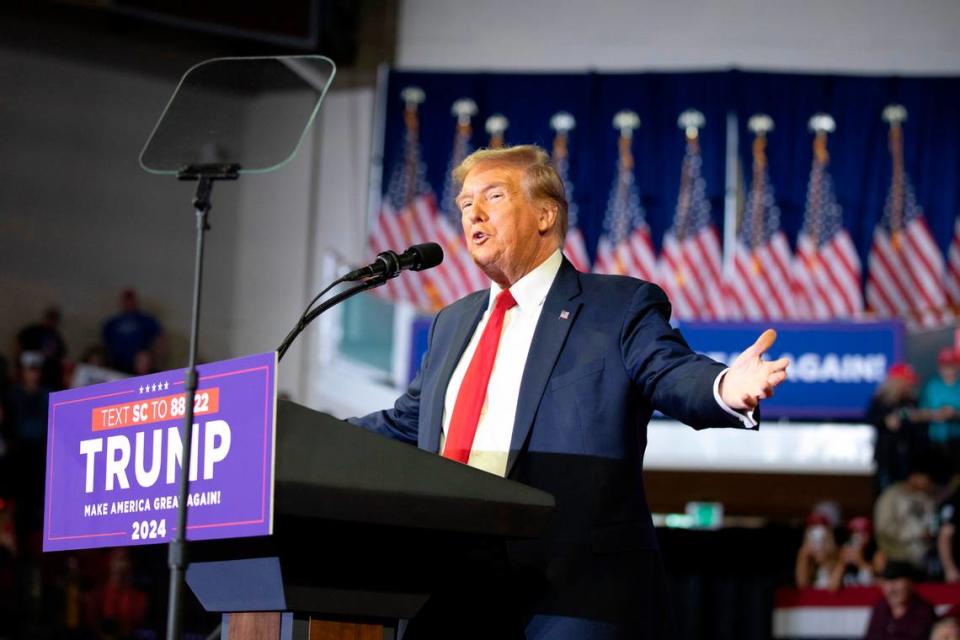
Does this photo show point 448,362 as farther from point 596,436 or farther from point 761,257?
point 761,257

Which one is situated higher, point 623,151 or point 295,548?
point 623,151

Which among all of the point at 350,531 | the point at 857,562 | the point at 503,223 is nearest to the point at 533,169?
the point at 503,223

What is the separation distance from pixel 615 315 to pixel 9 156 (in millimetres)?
8501

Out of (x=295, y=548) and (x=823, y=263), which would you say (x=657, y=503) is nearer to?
(x=823, y=263)

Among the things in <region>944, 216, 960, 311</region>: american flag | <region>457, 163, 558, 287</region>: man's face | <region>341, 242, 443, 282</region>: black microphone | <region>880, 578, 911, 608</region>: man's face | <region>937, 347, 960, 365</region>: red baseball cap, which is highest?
<region>944, 216, 960, 311</region>: american flag

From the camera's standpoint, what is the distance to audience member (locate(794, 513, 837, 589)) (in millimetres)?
7539

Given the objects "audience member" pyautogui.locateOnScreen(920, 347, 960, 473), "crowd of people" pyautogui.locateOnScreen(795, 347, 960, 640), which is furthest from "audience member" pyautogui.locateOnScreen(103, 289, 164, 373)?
"audience member" pyautogui.locateOnScreen(920, 347, 960, 473)

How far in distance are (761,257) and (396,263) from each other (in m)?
7.86

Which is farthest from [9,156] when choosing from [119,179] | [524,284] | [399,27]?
[524,284]

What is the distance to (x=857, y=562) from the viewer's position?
7.78m

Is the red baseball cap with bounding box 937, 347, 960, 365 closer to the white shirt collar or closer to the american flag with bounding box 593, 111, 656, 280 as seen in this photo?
the american flag with bounding box 593, 111, 656, 280

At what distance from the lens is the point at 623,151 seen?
387 inches

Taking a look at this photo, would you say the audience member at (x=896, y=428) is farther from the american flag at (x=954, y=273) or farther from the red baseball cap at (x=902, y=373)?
the american flag at (x=954, y=273)

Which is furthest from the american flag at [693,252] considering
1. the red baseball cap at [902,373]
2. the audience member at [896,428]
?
the audience member at [896,428]
